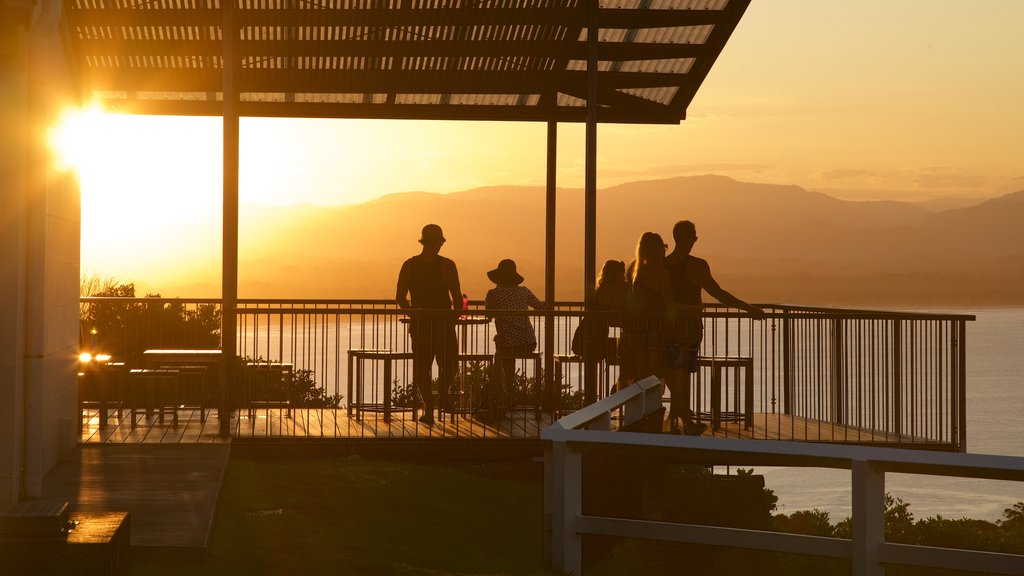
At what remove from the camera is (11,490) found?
872 cm

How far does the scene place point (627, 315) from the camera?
1198 centimetres

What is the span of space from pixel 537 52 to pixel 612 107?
1.98m

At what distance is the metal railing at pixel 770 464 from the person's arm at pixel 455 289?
4.19m

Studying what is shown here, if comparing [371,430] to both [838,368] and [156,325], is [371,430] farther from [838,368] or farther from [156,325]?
[156,325]

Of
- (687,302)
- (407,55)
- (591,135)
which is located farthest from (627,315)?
(407,55)

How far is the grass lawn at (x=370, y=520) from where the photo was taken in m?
8.00

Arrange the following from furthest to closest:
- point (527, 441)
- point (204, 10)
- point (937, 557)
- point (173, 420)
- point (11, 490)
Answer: point (204, 10), point (173, 420), point (527, 441), point (11, 490), point (937, 557)

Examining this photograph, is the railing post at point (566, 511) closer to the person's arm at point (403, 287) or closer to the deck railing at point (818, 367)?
the deck railing at point (818, 367)

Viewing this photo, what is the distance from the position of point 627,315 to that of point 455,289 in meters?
1.67

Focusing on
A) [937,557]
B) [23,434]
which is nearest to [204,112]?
[23,434]

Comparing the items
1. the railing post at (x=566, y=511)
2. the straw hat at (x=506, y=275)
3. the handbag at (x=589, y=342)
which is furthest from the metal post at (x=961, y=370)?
the railing post at (x=566, y=511)

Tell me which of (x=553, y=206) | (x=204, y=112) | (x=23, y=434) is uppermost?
(x=204, y=112)

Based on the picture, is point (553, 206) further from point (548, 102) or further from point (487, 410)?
point (487, 410)

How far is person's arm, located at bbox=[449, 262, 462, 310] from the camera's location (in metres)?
12.3
